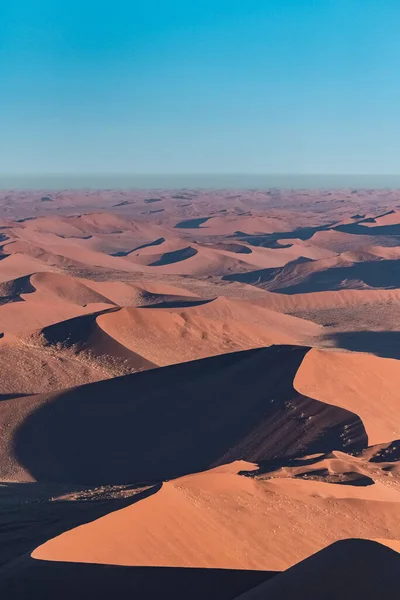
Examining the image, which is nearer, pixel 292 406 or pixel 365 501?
pixel 365 501

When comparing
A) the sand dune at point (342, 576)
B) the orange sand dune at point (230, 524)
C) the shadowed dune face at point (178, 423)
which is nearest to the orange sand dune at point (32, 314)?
the shadowed dune face at point (178, 423)

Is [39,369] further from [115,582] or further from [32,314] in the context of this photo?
[115,582]

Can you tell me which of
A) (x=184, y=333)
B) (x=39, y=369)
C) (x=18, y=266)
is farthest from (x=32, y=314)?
(x=18, y=266)

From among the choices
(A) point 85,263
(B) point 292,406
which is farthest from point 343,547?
(A) point 85,263

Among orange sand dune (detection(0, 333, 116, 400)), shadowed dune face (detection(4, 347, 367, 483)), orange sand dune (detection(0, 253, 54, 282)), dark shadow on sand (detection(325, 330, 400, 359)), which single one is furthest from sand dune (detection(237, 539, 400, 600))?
orange sand dune (detection(0, 253, 54, 282))

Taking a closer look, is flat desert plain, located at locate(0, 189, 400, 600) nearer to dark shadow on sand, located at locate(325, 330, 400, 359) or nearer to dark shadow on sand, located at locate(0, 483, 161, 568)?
dark shadow on sand, located at locate(0, 483, 161, 568)

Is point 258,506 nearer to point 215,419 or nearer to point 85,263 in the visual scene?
point 215,419
